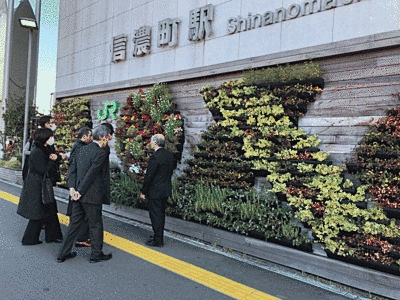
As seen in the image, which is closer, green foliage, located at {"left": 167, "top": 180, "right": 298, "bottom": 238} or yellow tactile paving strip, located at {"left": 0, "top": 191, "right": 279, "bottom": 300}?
yellow tactile paving strip, located at {"left": 0, "top": 191, "right": 279, "bottom": 300}

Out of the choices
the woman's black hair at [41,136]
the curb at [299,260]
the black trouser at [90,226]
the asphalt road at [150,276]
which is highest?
the woman's black hair at [41,136]

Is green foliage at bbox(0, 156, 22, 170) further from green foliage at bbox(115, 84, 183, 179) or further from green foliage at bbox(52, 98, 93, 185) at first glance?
green foliage at bbox(115, 84, 183, 179)

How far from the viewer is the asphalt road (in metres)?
3.94

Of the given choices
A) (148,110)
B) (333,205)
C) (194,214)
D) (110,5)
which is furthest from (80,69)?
(333,205)

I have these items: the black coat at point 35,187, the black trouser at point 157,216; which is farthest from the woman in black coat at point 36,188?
the black trouser at point 157,216

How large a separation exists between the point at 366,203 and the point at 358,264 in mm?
812

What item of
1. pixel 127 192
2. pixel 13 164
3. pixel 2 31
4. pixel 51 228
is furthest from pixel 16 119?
pixel 51 228

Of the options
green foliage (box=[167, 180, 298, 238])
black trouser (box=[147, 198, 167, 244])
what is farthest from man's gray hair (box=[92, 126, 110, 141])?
green foliage (box=[167, 180, 298, 238])

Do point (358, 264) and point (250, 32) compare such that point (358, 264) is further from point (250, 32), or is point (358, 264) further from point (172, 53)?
point (172, 53)

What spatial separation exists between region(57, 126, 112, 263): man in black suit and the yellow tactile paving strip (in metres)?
0.69

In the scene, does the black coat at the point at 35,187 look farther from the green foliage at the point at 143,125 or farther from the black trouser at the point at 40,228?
the green foliage at the point at 143,125

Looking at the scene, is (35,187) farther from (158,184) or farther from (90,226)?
(158,184)

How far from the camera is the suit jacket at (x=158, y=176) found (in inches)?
221

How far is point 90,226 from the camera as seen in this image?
4.80m
